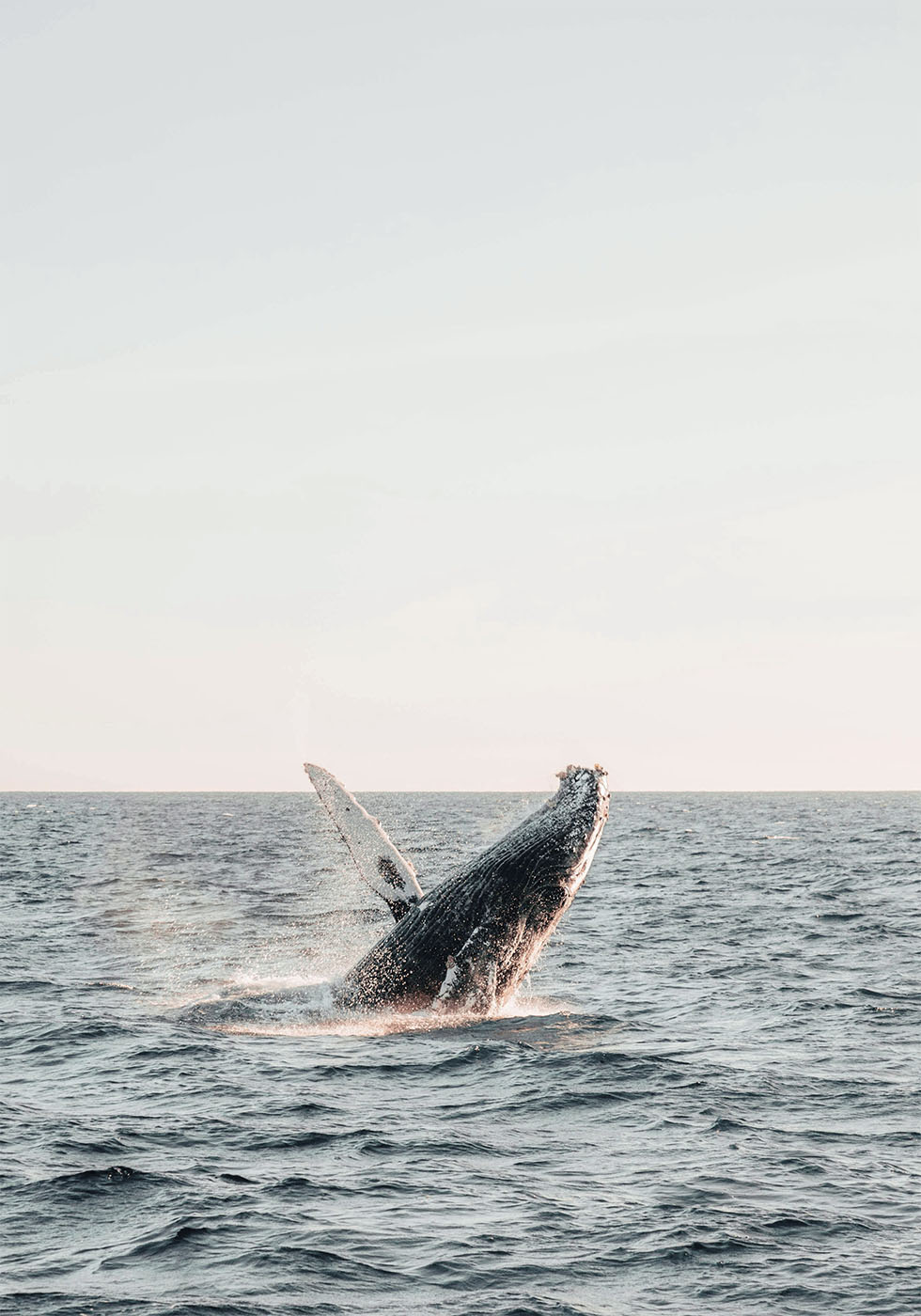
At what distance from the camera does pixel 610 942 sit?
78.7 feet

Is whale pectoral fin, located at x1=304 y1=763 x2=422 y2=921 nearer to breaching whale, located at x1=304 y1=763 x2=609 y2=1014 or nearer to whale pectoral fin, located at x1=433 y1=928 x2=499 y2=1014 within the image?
breaching whale, located at x1=304 y1=763 x2=609 y2=1014

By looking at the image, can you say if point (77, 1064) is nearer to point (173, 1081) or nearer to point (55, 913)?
point (173, 1081)

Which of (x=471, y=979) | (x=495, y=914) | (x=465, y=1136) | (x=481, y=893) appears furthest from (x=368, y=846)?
(x=465, y=1136)

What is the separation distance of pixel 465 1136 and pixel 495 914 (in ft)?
8.10

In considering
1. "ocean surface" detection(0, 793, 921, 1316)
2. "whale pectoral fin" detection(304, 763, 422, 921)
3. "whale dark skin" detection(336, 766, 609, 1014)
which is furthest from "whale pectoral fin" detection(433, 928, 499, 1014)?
"whale pectoral fin" detection(304, 763, 422, 921)

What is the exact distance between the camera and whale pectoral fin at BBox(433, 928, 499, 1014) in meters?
13.4

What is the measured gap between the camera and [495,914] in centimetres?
1302

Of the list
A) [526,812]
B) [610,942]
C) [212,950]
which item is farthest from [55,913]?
[526,812]

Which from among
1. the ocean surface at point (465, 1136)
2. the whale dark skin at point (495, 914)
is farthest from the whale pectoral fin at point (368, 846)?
the ocean surface at point (465, 1136)

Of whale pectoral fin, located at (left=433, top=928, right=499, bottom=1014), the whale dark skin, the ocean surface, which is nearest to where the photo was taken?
the ocean surface

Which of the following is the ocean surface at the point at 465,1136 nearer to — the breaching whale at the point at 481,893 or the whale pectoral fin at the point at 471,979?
the whale pectoral fin at the point at 471,979

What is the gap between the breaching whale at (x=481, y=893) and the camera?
1277 centimetres

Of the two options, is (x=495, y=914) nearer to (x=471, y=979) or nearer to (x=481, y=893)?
(x=481, y=893)

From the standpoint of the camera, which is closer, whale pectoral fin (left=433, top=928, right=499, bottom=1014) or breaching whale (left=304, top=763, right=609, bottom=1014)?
breaching whale (left=304, top=763, right=609, bottom=1014)
